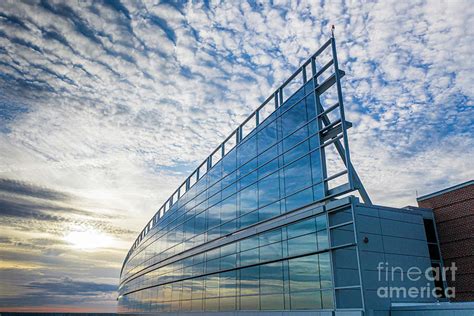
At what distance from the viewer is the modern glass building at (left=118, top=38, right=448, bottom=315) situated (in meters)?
17.5

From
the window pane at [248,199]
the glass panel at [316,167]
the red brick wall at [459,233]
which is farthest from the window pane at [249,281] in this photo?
the red brick wall at [459,233]

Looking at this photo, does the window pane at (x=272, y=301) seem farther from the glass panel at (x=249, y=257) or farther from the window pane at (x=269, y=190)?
the window pane at (x=269, y=190)

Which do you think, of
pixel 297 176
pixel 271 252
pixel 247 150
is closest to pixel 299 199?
pixel 297 176

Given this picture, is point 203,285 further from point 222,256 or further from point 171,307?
point 171,307

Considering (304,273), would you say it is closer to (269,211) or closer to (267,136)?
(269,211)

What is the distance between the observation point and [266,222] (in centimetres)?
2373

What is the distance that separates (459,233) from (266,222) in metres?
13.0

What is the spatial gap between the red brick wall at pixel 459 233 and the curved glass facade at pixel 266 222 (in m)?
11.3

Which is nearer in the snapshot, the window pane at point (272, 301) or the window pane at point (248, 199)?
the window pane at point (272, 301)

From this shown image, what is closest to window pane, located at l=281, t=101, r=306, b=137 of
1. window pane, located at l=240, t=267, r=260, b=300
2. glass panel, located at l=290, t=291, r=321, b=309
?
window pane, located at l=240, t=267, r=260, b=300

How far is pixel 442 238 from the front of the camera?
24359 mm

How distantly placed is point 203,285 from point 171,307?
9.74 metres

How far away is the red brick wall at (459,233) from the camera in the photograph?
22859mm

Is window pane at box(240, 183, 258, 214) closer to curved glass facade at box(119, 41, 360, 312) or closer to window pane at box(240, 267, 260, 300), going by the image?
curved glass facade at box(119, 41, 360, 312)
